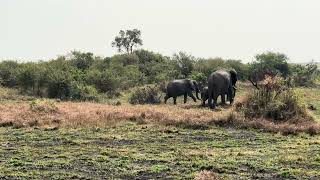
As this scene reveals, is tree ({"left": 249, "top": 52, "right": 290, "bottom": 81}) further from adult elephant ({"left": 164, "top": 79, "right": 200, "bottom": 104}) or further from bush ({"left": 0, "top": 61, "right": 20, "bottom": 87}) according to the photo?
bush ({"left": 0, "top": 61, "right": 20, "bottom": 87})

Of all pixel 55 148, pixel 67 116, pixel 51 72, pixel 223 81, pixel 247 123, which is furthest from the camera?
pixel 51 72

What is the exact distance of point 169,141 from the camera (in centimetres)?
1856

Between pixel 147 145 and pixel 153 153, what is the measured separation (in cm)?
158

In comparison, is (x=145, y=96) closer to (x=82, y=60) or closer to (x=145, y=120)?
(x=145, y=120)

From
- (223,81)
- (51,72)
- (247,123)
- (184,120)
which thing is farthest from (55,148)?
(51,72)

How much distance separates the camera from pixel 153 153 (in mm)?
16031

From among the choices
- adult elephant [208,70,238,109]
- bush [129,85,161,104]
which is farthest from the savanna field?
bush [129,85,161,104]

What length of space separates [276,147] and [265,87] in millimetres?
7603

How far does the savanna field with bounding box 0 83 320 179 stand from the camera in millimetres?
13180

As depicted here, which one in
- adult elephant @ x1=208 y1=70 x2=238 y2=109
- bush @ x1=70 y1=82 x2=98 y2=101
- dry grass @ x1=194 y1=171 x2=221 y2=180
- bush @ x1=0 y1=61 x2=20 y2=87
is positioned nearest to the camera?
dry grass @ x1=194 y1=171 x2=221 y2=180

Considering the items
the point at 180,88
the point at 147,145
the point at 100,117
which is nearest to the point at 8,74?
the point at 180,88

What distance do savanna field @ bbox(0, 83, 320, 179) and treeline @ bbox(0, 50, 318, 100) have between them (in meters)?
15.9

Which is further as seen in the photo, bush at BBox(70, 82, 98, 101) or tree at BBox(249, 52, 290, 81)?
tree at BBox(249, 52, 290, 81)

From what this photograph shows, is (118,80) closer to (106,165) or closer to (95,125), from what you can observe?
(95,125)
